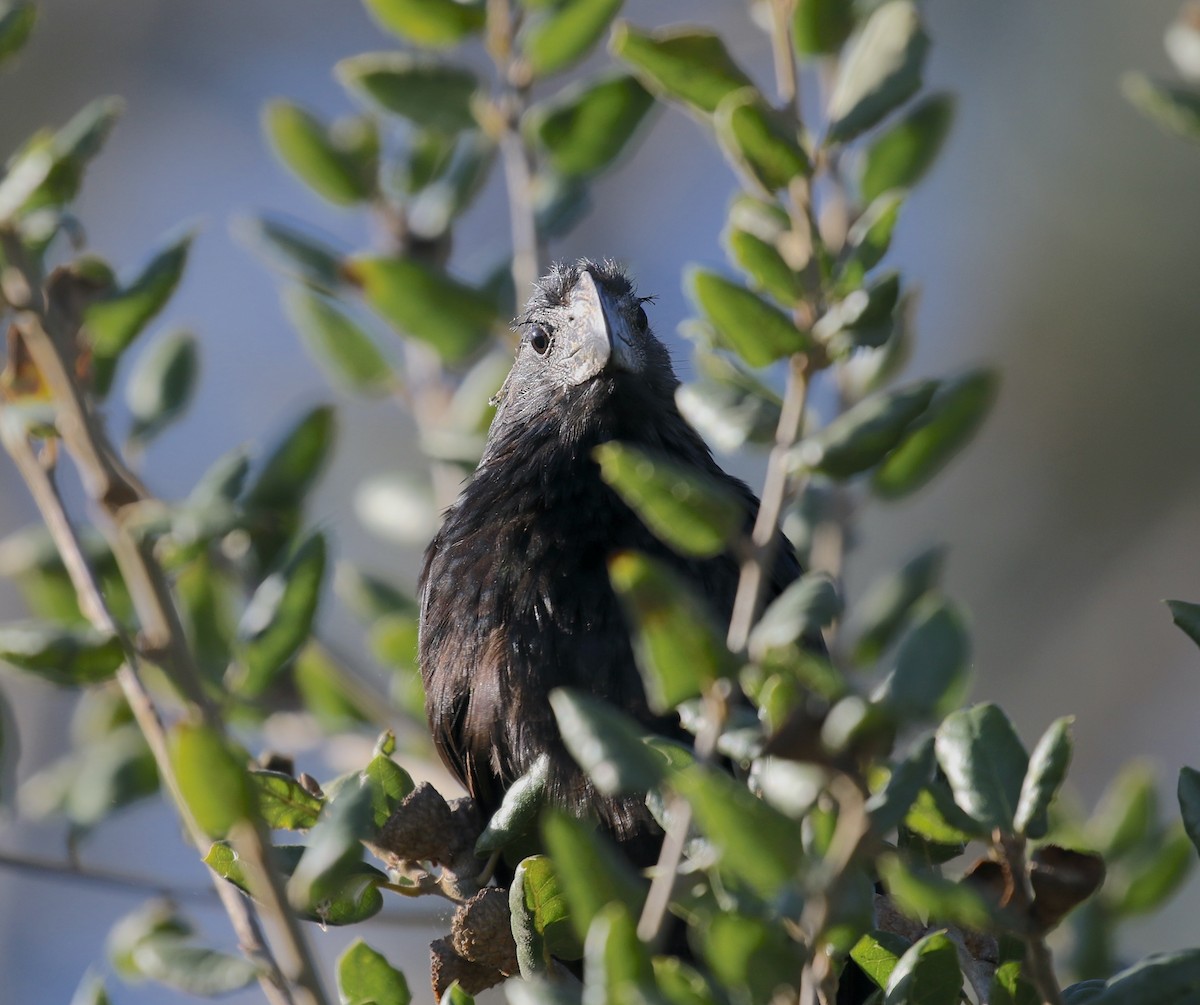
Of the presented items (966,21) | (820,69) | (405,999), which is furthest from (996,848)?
(966,21)

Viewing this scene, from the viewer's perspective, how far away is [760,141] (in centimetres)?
204

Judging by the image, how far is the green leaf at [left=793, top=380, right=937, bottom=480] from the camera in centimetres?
179

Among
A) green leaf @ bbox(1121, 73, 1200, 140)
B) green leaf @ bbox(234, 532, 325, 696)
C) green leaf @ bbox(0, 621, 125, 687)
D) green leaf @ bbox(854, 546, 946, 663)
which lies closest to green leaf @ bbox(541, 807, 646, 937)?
green leaf @ bbox(0, 621, 125, 687)

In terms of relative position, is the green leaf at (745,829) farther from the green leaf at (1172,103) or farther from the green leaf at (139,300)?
the green leaf at (139,300)

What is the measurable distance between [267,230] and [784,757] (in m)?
2.21

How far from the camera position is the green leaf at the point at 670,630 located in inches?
62.2

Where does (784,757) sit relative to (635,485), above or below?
below

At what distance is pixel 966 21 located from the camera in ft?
29.5

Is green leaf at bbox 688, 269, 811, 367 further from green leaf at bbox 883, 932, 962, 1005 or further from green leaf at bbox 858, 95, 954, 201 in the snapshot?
green leaf at bbox 858, 95, 954, 201

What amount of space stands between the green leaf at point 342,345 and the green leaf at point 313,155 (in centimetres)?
29

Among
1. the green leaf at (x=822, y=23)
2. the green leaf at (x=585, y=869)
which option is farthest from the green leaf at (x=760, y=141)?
the green leaf at (x=585, y=869)

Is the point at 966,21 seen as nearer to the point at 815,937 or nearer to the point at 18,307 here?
the point at 18,307

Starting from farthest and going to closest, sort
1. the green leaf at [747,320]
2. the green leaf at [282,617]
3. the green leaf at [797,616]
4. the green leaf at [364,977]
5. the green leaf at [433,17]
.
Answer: the green leaf at [433,17] < the green leaf at [282,617] < the green leaf at [364,977] < the green leaf at [747,320] < the green leaf at [797,616]

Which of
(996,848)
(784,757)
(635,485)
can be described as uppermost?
(635,485)
